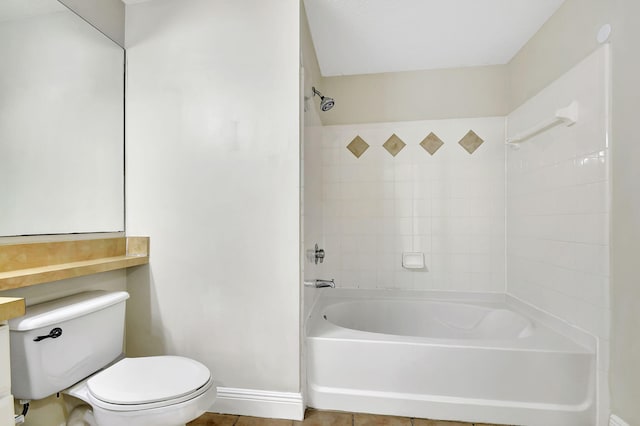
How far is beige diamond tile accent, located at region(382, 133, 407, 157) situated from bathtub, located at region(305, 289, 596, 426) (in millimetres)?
1437

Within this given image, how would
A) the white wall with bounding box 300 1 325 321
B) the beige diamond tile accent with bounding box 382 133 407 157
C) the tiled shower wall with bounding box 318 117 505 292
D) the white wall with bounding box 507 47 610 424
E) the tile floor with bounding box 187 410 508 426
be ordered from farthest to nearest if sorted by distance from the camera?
the beige diamond tile accent with bounding box 382 133 407 157
the tiled shower wall with bounding box 318 117 505 292
the white wall with bounding box 300 1 325 321
the tile floor with bounding box 187 410 508 426
the white wall with bounding box 507 47 610 424

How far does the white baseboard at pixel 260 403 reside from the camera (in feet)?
5.30

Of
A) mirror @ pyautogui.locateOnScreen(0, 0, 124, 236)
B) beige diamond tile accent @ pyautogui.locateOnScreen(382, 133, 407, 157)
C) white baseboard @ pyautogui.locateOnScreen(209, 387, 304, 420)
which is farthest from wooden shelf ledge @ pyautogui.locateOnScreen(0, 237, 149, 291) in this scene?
beige diamond tile accent @ pyautogui.locateOnScreen(382, 133, 407, 157)

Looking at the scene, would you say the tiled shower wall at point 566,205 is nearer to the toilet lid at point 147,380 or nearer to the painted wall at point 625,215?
the painted wall at point 625,215

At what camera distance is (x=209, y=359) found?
1.71m

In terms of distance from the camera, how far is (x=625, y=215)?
1.35m

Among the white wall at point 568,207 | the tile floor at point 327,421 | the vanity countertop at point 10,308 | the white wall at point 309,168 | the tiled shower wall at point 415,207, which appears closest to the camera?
the vanity countertop at point 10,308

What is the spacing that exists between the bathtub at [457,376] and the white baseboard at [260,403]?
4.9 inches

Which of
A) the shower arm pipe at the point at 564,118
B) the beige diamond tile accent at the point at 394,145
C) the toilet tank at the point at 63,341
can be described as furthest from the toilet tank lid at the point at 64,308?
the shower arm pipe at the point at 564,118

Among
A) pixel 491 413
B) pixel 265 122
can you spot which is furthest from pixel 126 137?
pixel 491 413

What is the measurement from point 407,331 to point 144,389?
180 centimetres

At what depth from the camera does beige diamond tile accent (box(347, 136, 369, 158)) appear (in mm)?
2553

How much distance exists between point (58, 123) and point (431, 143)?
92.6 inches

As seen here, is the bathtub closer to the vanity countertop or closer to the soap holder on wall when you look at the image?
the soap holder on wall
